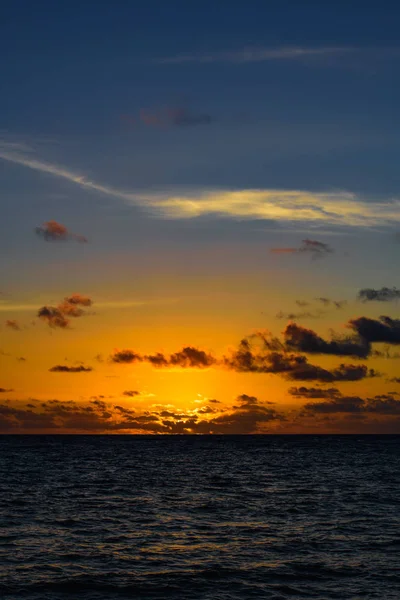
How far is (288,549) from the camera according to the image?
4903 cm

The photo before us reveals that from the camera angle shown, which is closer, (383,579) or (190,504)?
(383,579)

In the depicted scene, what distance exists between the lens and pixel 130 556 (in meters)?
46.3

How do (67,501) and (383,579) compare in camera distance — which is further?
(67,501)

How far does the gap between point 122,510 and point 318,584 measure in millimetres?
31554

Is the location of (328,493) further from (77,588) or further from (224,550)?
(77,588)

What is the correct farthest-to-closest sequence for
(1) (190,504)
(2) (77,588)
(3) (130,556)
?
(1) (190,504) < (3) (130,556) < (2) (77,588)

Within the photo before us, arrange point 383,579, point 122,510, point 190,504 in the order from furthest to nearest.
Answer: point 190,504
point 122,510
point 383,579

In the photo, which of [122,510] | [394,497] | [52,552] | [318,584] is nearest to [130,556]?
[52,552]

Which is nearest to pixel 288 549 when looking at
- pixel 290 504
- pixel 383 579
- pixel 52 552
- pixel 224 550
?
pixel 224 550

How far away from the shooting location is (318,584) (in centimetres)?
3956

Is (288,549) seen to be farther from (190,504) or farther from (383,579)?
(190,504)

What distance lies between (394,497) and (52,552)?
1828 inches

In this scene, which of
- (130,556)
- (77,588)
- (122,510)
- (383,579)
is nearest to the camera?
(77,588)

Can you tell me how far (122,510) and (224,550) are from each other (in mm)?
21517
